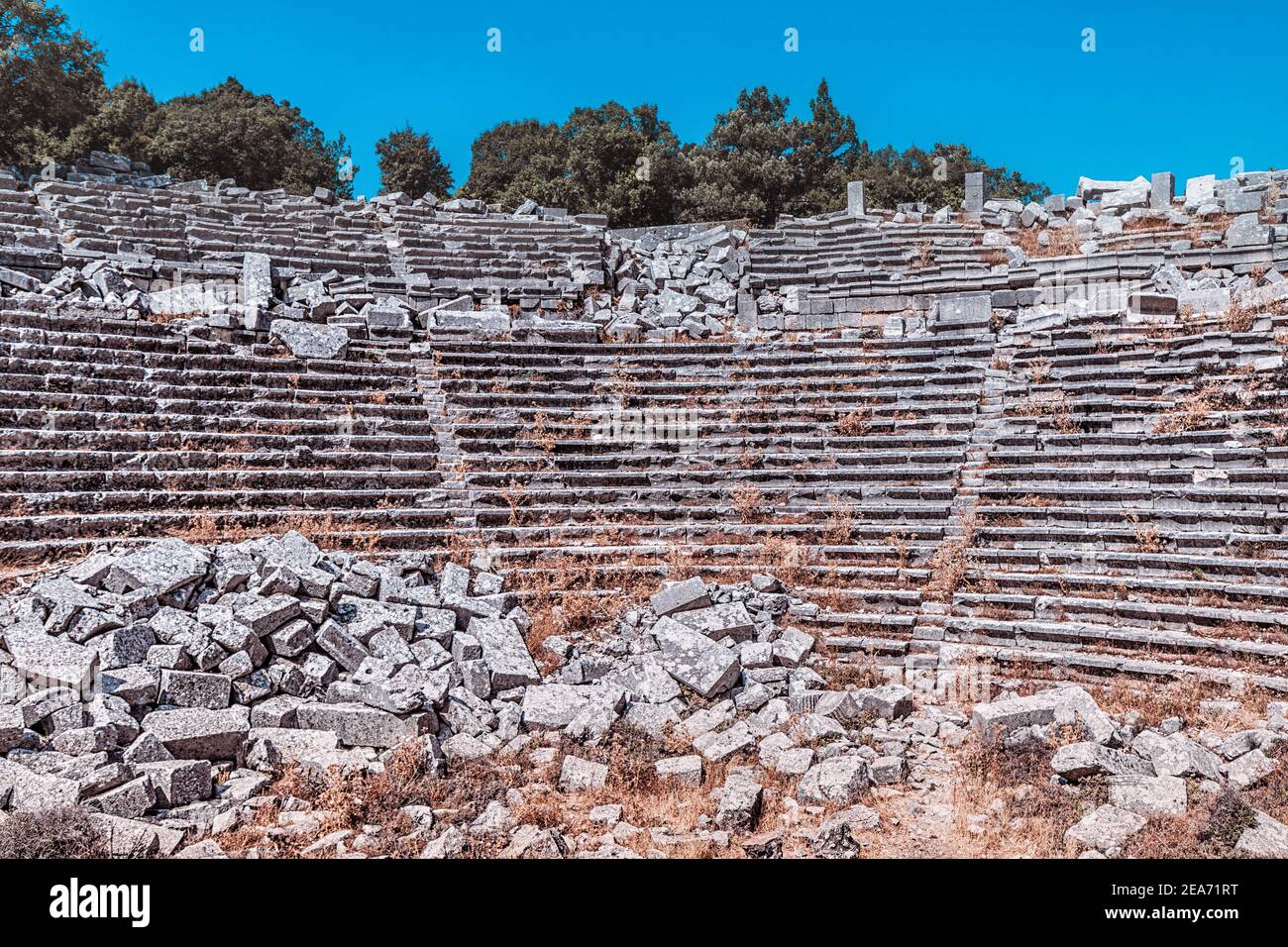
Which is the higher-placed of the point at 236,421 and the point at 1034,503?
the point at 236,421

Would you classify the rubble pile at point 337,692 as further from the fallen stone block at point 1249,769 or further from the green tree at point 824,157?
the green tree at point 824,157

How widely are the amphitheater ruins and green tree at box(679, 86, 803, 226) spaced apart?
12.5 meters

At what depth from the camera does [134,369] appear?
11.9m

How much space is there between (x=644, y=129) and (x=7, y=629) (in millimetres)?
35078

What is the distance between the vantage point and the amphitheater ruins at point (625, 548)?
6035mm

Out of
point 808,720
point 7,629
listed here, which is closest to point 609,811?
point 808,720

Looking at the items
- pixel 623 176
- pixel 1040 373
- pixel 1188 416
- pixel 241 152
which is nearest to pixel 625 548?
pixel 1040 373

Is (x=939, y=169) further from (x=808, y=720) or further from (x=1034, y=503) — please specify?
(x=808, y=720)

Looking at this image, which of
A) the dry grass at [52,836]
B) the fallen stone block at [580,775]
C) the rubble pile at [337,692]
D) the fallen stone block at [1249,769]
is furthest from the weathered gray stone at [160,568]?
the fallen stone block at [1249,769]

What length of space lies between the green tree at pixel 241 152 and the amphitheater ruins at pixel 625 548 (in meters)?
13.3

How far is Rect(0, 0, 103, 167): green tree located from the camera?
94.1 ft

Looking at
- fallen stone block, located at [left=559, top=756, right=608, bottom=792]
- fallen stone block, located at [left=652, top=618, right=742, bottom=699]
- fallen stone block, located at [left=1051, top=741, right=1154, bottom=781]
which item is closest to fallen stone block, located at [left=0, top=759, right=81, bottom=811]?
fallen stone block, located at [left=559, top=756, right=608, bottom=792]

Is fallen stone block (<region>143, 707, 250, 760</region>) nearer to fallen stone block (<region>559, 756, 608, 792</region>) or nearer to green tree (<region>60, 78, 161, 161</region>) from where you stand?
fallen stone block (<region>559, 756, 608, 792</region>)

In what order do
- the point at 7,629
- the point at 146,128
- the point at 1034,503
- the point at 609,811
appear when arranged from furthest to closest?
the point at 146,128 → the point at 1034,503 → the point at 7,629 → the point at 609,811
